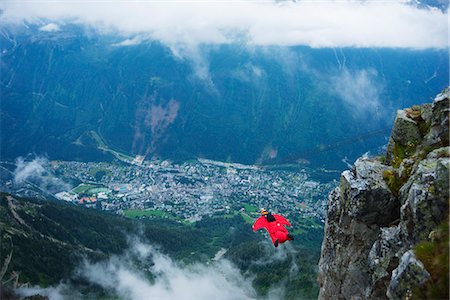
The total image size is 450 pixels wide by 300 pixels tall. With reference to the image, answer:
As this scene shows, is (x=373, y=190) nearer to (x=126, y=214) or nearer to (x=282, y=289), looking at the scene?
(x=282, y=289)

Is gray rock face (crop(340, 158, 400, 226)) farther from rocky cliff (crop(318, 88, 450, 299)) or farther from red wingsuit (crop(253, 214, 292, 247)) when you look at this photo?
red wingsuit (crop(253, 214, 292, 247))

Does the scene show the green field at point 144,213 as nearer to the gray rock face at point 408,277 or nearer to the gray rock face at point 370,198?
the gray rock face at point 370,198

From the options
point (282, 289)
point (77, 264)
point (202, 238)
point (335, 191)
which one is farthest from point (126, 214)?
point (335, 191)

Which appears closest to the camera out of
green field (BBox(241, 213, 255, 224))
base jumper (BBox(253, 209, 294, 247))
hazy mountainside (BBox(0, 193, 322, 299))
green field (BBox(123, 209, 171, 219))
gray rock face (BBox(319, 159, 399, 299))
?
gray rock face (BBox(319, 159, 399, 299))

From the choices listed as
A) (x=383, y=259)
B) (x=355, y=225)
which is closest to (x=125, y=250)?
(x=355, y=225)

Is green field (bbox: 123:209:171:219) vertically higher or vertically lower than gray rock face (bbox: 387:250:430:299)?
higher

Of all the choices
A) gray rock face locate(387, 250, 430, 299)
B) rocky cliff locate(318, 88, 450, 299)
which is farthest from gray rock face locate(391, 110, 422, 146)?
gray rock face locate(387, 250, 430, 299)
